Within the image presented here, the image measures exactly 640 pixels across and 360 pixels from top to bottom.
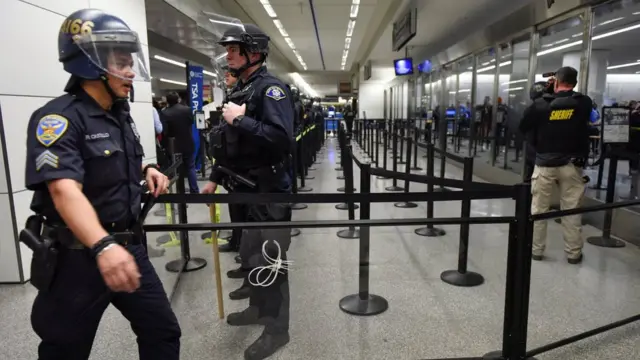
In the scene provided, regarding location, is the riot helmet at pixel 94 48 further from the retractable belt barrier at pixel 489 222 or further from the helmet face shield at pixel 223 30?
the helmet face shield at pixel 223 30

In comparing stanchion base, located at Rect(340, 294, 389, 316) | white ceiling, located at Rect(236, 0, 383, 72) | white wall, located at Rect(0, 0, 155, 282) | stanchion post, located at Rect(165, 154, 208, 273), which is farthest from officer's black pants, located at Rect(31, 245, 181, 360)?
white ceiling, located at Rect(236, 0, 383, 72)

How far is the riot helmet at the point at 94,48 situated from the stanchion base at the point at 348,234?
331cm

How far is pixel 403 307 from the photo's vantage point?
112 inches

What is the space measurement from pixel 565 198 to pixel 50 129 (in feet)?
12.8

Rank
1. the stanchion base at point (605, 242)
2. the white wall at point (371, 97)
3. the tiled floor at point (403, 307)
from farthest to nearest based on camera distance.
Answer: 1. the white wall at point (371, 97)
2. the stanchion base at point (605, 242)
3. the tiled floor at point (403, 307)

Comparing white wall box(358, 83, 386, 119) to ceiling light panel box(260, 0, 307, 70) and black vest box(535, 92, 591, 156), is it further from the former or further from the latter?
black vest box(535, 92, 591, 156)

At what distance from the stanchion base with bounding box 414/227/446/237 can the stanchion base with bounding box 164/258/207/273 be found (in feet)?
7.41

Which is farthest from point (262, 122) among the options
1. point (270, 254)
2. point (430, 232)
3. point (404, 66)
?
point (404, 66)

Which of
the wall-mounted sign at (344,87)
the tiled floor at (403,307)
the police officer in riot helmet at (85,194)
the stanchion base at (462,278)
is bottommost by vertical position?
the tiled floor at (403,307)

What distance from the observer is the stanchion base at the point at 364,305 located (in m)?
2.76

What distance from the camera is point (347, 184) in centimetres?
378

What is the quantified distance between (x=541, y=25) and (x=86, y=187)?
6585mm

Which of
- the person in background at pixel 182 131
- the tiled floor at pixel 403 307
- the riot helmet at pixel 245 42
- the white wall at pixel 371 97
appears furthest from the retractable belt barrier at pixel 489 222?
the white wall at pixel 371 97

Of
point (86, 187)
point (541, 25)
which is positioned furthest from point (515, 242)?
point (541, 25)
